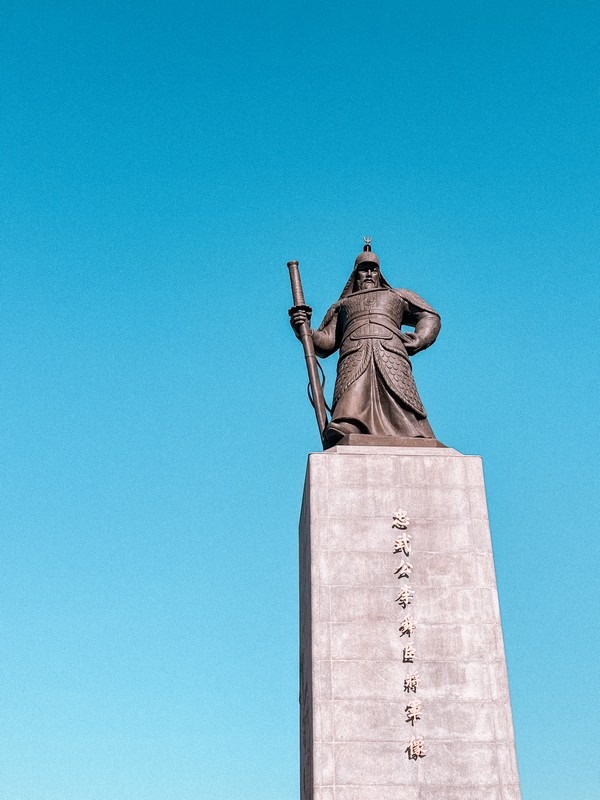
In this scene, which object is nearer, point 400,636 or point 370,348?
point 400,636

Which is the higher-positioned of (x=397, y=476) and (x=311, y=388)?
(x=311, y=388)

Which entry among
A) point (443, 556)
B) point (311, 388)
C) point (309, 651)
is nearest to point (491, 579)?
point (443, 556)

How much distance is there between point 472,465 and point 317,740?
10.1 feet

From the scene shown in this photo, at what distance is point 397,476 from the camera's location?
905cm

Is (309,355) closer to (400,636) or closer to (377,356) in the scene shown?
(377,356)

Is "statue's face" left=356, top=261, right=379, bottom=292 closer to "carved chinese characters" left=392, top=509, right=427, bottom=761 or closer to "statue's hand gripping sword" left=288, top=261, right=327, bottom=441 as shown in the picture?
"statue's hand gripping sword" left=288, top=261, right=327, bottom=441

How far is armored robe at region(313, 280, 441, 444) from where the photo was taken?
981 centimetres

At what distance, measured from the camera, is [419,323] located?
10797mm

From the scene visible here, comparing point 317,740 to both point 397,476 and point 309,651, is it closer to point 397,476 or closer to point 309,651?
point 309,651

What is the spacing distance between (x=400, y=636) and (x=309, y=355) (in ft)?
11.8

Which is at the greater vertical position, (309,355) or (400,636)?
(309,355)

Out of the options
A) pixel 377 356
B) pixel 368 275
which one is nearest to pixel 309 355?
pixel 377 356

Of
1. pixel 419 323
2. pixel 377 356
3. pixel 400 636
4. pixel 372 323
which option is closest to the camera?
pixel 400 636

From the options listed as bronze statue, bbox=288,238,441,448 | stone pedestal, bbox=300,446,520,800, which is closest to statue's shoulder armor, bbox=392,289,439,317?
bronze statue, bbox=288,238,441,448
